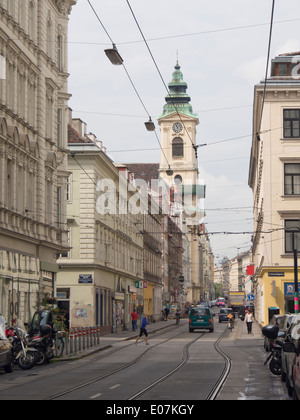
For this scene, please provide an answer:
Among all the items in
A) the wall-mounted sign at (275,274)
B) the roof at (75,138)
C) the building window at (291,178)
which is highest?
the roof at (75,138)

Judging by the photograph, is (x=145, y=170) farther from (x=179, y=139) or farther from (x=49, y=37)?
(x=49, y=37)

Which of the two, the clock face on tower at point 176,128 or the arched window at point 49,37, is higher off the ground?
the clock face on tower at point 176,128

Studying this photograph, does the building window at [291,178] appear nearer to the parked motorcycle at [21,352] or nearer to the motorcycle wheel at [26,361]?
the parked motorcycle at [21,352]

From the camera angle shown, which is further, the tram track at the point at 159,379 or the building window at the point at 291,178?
the building window at the point at 291,178

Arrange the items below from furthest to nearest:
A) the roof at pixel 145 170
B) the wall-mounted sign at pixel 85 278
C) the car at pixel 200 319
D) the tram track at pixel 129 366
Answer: the roof at pixel 145 170 → the car at pixel 200 319 → the wall-mounted sign at pixel 85 278 → the tram track at pixel 129 366

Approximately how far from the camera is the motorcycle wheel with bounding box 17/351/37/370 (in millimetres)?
25766

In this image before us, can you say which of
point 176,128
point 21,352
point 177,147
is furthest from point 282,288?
point 177,147

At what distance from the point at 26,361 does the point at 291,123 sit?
33014mm

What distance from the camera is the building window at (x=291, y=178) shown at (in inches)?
2108

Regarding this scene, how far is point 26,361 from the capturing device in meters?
25.8

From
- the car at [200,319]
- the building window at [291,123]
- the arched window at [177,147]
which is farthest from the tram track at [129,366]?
the arched window at [177,147]

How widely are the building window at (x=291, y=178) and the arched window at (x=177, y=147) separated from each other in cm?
9672

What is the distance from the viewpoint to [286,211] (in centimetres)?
5334

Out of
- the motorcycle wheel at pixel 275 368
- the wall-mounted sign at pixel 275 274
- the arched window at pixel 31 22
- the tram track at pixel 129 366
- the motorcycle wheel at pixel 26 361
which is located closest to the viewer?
the tram track at pixel 129 366
